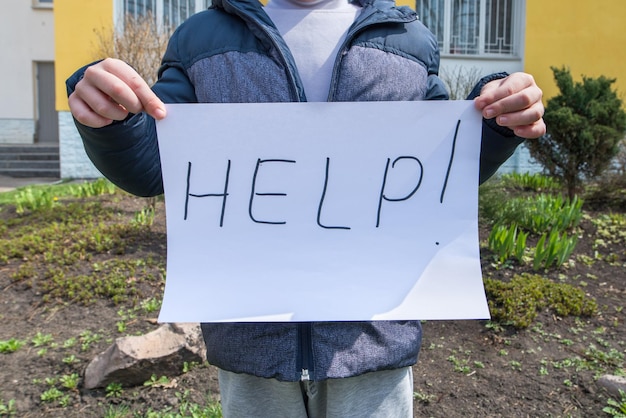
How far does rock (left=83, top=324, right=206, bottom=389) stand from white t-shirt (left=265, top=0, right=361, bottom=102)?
192 cm

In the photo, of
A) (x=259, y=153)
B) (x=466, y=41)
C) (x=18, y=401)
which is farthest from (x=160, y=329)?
(x=466, y=41)

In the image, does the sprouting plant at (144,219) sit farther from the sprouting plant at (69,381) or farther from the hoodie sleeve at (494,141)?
the hoodie sleeve at (494,141)

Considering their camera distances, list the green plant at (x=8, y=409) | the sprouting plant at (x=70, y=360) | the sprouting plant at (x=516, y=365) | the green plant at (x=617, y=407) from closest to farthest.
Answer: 1. the green plant at (x=617, y=407)
2. the green plant at (x=8, y=409)
3. the sprouting plant at (x=516, y=365)
4. the sprouting plant at (x=70, y=360)

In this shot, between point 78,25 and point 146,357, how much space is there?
26.9 feet

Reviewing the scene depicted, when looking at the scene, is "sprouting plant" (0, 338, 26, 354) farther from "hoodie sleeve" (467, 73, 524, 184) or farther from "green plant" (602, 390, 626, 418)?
"green plant" (602, 390, 626, 418)

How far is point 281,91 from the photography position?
1.22m

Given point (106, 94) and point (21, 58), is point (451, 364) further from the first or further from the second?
point (21, 58)

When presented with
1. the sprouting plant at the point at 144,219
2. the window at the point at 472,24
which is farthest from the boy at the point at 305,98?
the window at the point at 472,24

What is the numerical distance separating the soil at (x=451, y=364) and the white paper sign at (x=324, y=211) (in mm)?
1543

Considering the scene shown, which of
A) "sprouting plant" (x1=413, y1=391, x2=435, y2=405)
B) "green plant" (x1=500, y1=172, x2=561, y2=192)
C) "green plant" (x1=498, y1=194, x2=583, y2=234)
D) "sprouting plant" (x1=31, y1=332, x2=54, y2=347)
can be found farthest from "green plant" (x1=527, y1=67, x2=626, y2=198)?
"sprouting plant" (x1=31, y1=332, x2=54, y2=347)

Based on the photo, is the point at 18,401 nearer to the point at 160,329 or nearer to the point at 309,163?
the point at 160,329

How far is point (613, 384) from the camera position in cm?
252

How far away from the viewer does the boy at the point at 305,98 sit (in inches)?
46.4

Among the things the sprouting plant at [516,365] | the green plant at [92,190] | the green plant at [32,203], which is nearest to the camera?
the sprouting plant at [516,365]
